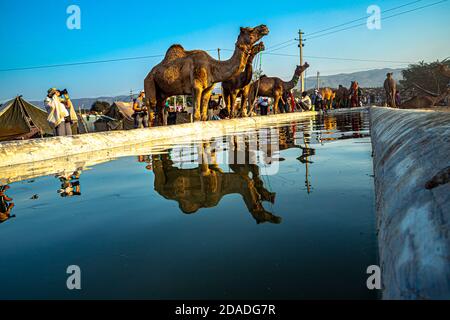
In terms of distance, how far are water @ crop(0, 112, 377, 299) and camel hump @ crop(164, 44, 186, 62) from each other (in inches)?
360

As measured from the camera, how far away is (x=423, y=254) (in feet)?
1.89

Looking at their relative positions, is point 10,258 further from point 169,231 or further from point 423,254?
point 423,254

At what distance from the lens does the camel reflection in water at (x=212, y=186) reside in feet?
5.32

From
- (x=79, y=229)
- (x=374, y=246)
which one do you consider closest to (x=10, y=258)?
(x=79, y=229)

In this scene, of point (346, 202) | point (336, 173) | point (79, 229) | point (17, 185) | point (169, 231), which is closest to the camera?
point (169, 231)

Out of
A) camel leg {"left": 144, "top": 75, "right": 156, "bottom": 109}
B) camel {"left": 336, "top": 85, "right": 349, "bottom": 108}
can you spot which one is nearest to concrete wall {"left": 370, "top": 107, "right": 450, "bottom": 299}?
camel leg {"left": 144, "top": 75, "right": 156, "bottom": 109}

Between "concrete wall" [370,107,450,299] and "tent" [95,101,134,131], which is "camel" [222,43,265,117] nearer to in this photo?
"concrete wall" [370,107,450,299]

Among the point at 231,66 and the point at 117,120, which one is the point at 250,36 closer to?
the point at 231,66

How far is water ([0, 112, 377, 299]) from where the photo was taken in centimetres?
86

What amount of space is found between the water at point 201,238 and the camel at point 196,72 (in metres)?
7.55

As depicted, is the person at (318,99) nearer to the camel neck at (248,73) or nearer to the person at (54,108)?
the camel neck at (248,73)

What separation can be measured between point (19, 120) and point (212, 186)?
50.5ft

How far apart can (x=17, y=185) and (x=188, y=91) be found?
817cm

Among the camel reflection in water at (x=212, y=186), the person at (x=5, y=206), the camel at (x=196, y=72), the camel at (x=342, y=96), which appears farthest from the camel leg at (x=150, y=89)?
the camel at (x=342, y=96)
